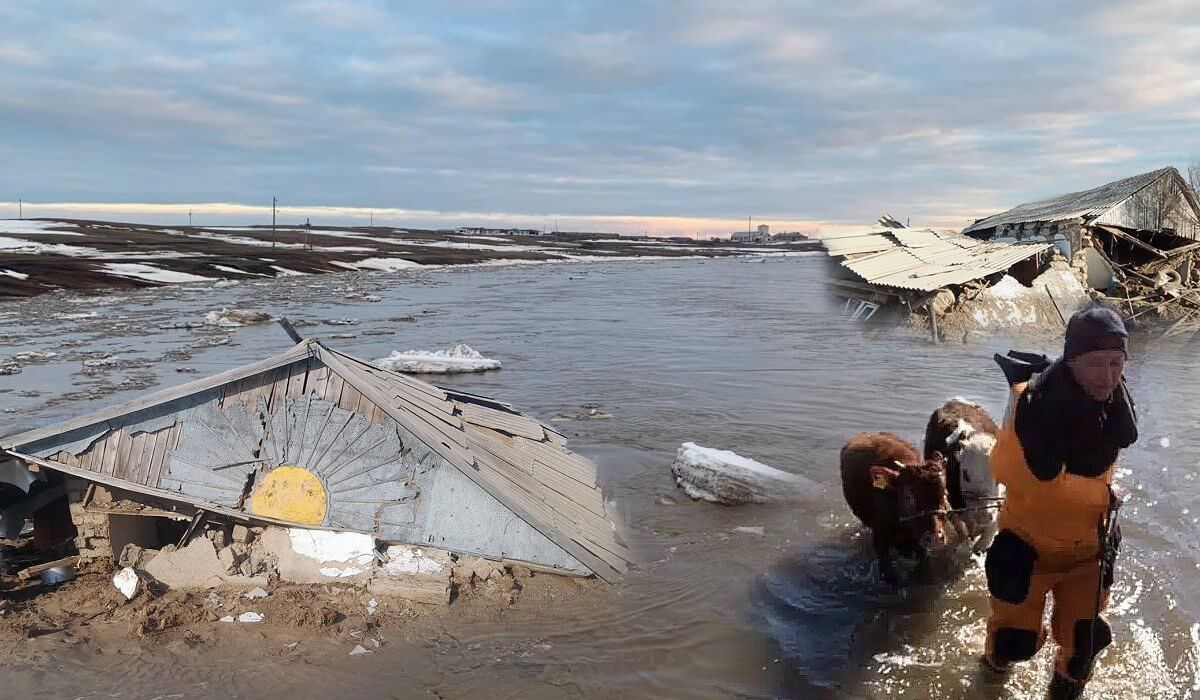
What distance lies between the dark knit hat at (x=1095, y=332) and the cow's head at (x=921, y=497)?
7.86 ft

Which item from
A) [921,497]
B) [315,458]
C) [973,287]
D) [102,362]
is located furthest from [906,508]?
[102,362]

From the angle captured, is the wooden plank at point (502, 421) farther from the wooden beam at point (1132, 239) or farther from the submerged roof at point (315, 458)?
the wooden beam at point (1132, 239)

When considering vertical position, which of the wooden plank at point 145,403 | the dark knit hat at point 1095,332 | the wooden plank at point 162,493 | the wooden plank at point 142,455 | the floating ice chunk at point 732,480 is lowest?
the floating ice chunk at point 732,480

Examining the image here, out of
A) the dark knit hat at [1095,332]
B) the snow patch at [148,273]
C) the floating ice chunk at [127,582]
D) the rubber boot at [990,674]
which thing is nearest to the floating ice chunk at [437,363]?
the floating ice chunk at [127,582]

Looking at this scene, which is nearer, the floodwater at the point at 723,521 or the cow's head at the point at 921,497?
the floodwater at the point at 723,521

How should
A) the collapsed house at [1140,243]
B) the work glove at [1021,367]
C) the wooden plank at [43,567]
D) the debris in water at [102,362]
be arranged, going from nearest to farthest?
the work glove at [1021,367] < the wooden plank at [43,567] < the debris in water at [102,362] < the collapsed house at [1140,243]

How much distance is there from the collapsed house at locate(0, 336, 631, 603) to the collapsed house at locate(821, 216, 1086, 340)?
52.1 ft

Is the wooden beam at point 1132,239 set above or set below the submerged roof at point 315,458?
above

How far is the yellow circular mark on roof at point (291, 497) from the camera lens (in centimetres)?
588

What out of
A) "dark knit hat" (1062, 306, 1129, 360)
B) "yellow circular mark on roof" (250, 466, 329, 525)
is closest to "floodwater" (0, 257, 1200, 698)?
"yellow circular mark on roof" (250, 466, 329, 525)

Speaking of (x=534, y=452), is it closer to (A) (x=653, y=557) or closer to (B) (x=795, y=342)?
(A) (x=653, y=557)

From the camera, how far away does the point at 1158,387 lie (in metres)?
14.2

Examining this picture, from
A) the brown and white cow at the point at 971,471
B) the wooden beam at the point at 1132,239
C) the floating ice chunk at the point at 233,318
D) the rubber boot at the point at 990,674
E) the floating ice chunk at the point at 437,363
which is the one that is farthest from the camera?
the floating ice chunk at the point at 233,318

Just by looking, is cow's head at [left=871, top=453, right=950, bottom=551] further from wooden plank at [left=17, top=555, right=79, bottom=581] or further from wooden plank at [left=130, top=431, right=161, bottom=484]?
wooden plank at [left=17, top=555, right=79, bottom=581]
